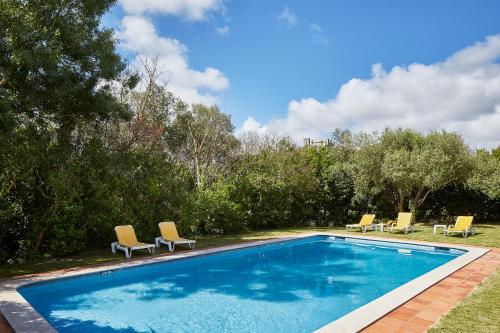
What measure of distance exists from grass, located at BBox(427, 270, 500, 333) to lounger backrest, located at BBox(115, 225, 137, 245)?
8.95m

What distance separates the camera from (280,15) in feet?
45.8

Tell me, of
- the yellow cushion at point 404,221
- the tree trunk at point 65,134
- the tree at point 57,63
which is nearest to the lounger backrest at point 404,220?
the yellow cushion at point 404,221

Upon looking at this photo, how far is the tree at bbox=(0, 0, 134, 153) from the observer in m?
8.23

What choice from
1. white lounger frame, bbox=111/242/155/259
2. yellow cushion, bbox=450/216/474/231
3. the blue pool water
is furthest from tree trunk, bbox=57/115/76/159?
yellow cushion, bbox=450/216/474/231

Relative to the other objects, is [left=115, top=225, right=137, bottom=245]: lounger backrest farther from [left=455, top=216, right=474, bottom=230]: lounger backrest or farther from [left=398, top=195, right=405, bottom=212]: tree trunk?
[left=398, top=195, right=405, bottom=212]: tree trunk

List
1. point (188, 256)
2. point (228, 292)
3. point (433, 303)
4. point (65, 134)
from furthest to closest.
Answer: point (65, 134) → point (188, 256) → point (228, 292) → point (433, 303)

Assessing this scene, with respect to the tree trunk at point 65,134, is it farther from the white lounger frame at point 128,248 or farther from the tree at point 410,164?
the tree at point 410,164

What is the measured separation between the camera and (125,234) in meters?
11.6

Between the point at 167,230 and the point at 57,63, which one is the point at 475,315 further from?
the point at 57,63

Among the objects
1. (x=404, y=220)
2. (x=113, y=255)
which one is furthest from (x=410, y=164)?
(x=113, y=255)

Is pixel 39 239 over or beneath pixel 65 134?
beneath

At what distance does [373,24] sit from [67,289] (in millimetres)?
14047

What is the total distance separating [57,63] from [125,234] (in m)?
5.33

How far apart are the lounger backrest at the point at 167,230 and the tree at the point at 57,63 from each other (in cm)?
391
